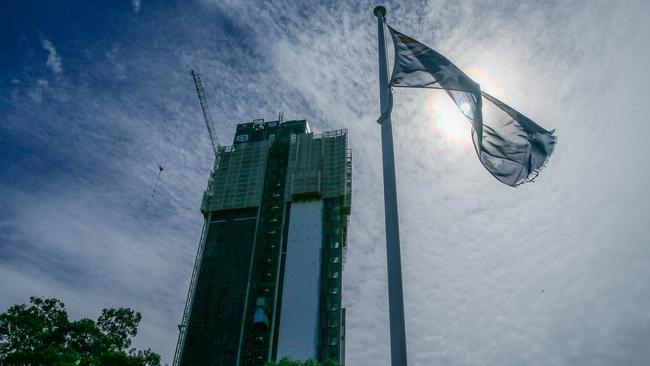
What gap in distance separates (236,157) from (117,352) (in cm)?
6774

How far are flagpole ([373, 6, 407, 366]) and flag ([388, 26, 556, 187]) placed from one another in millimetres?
1108

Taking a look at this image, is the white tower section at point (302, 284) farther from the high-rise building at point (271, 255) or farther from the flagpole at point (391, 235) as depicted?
the flagpole at point (391, 235)

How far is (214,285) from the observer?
3447 inches

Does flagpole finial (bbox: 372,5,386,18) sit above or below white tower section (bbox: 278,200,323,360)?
below

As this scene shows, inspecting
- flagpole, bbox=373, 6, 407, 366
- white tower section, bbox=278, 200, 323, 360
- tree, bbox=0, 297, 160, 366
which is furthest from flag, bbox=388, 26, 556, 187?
white tower section, bbox=278, 200, 323, 360

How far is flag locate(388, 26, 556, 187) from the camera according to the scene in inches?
649

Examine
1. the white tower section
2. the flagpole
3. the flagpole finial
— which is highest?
the white tower section

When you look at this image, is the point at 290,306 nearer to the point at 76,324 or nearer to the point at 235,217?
the point at 235,217

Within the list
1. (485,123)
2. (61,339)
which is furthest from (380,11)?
(61,339)

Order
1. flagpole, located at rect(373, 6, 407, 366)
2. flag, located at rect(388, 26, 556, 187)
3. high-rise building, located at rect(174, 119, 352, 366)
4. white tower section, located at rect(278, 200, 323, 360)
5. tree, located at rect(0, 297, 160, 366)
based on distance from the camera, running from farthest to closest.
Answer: high-rise building, located at rect(174, 119, 352, 366) < white tower section, located at rect(278, 200, 323, 360) < tree, located at rect(0, 297, 160, 366) < flag, located at rect(388, 26, 556, 187) < flagpole, located at rect(373, 6, 407, 366)

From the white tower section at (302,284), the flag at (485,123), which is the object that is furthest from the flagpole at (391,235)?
the white tower section at (302,284)

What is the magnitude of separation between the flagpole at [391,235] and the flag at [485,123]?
1.11 meters

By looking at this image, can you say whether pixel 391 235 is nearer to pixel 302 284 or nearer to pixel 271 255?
pixel 302 284

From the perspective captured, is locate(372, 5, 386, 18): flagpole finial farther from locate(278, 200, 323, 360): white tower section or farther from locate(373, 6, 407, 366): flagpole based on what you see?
locate(278, 200, 323, 360): white tower section
